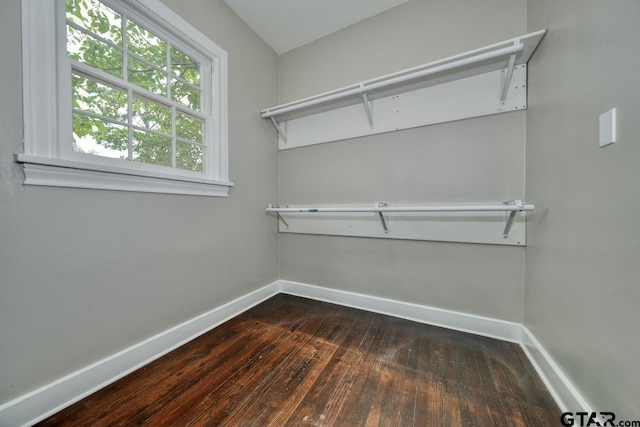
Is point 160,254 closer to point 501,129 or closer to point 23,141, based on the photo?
point 23,141

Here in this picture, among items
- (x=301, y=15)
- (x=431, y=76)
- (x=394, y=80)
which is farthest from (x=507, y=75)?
(x=301, y=15)

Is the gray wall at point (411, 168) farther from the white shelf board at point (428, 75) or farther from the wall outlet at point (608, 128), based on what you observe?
the wall outlet at point (608, 128)

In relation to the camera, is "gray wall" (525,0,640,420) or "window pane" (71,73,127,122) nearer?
"gray wall" (525,0,640,420)

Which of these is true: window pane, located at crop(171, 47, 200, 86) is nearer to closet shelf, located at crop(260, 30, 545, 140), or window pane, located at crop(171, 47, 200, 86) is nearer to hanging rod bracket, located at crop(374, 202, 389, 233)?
closet shelf, located at crop(260, 30, 545, 140)

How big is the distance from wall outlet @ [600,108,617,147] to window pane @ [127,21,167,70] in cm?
230

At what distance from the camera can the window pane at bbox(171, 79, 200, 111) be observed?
1593 mm

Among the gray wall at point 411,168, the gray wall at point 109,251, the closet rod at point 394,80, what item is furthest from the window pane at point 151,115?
the gray wall at point 411,168

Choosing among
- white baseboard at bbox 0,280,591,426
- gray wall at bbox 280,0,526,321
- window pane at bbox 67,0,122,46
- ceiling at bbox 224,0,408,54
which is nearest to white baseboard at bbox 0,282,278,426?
white baseboard at bbox 0,280,591,426

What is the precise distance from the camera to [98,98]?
1214mm

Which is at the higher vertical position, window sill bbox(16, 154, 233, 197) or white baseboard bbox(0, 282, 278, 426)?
window sill bbox(16, 154, 233, 197)

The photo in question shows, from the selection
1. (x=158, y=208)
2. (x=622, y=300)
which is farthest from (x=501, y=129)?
(x=158, y=208)

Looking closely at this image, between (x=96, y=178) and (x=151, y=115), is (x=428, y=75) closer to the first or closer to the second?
(x=151, y=115)

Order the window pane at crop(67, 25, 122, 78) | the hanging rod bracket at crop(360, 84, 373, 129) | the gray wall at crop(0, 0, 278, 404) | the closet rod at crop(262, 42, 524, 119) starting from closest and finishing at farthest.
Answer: the gray wall at crop(0, 0, 278, 404), the window pane at crop(67, 25, 122, 78), the closet rod at crop(262, 42, 524, 119), the hanging rod bracket at crop(360, 84, 373, 129)

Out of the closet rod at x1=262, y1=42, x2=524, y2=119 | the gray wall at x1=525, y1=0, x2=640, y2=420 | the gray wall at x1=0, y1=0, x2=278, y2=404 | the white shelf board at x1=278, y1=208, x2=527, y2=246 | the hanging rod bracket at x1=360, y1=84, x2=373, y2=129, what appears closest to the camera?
the gray wall at x1=525, y1=0, x2=640, y2=420
